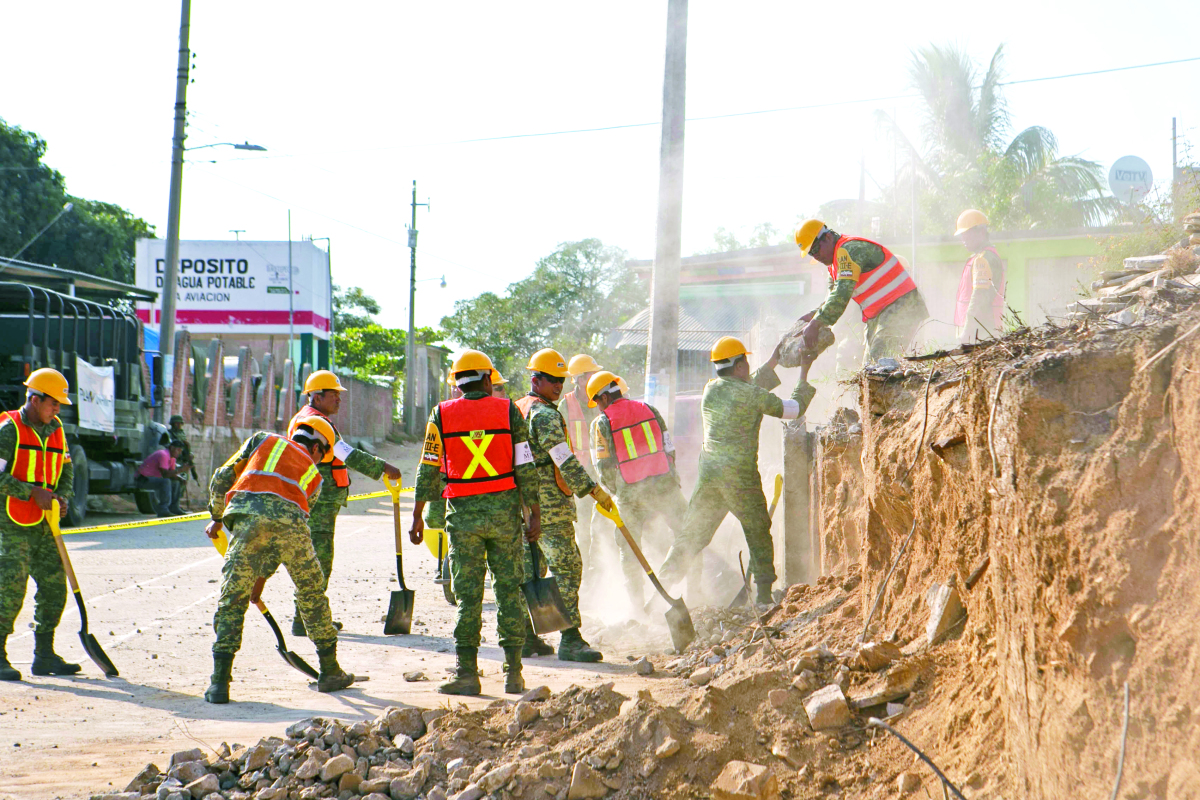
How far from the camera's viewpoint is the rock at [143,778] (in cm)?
430

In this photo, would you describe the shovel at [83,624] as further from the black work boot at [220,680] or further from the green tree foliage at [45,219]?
the green tree foliage at [45,219]

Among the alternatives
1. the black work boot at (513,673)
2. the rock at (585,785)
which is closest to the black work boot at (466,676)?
the black work boot at (513,673)

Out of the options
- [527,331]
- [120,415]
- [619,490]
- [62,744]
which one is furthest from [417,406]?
[62,744]

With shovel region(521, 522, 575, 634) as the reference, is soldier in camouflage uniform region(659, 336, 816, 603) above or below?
above

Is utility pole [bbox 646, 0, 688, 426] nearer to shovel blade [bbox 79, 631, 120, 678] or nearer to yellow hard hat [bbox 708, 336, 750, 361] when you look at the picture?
yellow hard hat [bbox 708, 336, 750, 361]

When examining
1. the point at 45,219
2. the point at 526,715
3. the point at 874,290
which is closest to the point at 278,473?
the point at 526,715

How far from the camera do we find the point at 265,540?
5977 mm

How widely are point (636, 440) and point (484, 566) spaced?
2.65m

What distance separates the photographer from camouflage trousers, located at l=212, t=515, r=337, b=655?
5.89 metres

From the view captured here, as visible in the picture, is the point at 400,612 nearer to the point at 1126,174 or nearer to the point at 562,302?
the point at 1126,174

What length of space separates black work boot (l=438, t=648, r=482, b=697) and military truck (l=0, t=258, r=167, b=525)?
10504 mm

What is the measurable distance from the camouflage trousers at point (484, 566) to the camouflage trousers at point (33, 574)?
285 cm

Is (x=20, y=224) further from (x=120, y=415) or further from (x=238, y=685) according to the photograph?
(x=238, y=685)

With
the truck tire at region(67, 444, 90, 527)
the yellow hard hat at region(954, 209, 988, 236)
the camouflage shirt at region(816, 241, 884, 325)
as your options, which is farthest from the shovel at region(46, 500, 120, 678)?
the truck tire at region(67, 444, 90, 527)
